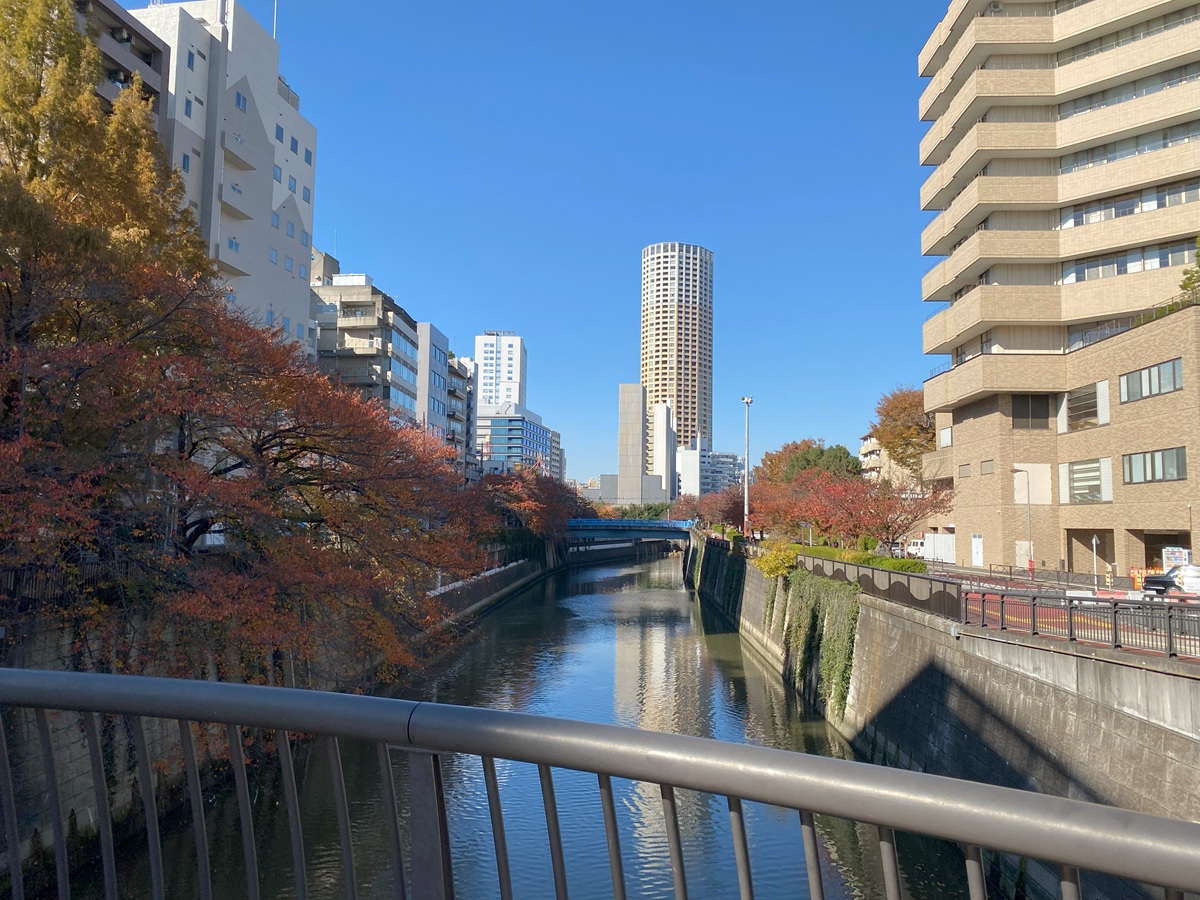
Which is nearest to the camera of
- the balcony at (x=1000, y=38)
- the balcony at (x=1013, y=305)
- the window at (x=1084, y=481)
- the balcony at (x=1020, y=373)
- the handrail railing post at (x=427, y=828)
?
the handrail railing post at (x=427, y=828)

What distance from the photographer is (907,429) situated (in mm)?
54469

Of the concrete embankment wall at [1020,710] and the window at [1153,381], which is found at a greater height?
the window at [1153,381]

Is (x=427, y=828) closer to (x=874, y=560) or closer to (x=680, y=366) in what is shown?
(x=874, y=560)

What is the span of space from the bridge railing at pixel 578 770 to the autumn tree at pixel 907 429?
54.5 meters

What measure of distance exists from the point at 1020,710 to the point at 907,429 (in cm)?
4358

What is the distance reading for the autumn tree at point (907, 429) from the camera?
53844mm

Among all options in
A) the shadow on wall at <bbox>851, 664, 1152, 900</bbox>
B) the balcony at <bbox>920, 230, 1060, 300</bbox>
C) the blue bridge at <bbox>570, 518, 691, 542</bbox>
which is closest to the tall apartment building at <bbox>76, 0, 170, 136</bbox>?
the shadow on wall at <bbox>851, 664, 1152, 900</bbox>

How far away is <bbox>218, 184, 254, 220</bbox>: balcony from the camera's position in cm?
3291

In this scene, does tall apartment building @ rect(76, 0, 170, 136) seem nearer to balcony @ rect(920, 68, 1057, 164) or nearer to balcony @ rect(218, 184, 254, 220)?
balcony @ rect(218, 184, 254, 220)

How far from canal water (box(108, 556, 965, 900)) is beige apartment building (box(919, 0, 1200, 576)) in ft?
46.8

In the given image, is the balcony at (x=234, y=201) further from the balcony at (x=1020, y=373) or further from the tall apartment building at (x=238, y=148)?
the balcony at (x=1020, y=373)

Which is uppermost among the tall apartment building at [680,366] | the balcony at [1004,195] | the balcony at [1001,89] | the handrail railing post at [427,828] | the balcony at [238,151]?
the tall apartment building at [680,366]

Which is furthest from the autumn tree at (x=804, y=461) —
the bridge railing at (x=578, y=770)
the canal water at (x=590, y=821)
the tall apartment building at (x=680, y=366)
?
the tall apartment building at (x=680, y=366)

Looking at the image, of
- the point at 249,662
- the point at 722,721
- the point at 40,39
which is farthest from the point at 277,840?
the point at 40,39
